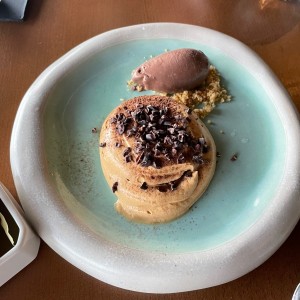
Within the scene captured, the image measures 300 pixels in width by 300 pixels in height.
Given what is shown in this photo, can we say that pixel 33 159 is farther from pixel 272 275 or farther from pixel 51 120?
pixel 272 275

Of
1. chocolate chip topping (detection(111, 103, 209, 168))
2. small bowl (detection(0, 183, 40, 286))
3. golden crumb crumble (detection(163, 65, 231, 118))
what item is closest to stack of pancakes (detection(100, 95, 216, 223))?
chocolate chip topping (detection(111, 103, 209, 168))

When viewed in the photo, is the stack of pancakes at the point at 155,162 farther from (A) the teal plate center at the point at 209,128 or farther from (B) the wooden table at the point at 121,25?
(B) the wooden table at the point at 121,25

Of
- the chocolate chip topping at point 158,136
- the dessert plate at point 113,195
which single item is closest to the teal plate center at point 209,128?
the dessert plate at point 113,195

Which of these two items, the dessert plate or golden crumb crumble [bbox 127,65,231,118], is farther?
golden crumb crumble [bbox 127,65,231,118]

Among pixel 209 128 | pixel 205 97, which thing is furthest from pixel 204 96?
pixel 209 128

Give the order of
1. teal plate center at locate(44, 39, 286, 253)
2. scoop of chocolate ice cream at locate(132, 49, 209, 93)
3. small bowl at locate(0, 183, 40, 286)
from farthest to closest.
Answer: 1. scoop of chocolate ice cream at locate(132, 49, 209, 93)
2. teal plate center at locate(44, 39, 286, 253)
3. small bowl at locate(0, 183, 40, 286)

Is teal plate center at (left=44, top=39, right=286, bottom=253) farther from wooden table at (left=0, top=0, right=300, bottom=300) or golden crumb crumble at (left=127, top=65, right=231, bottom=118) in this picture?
wooden table at (left=0, top=0, right=300, bottom=300)

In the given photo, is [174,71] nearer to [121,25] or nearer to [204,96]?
[204,96]
